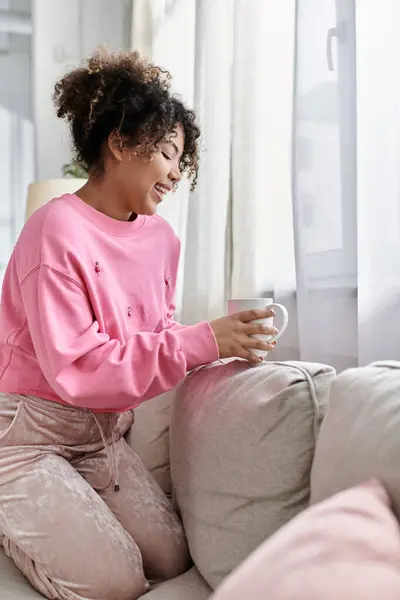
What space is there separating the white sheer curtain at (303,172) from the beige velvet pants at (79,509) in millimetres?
465

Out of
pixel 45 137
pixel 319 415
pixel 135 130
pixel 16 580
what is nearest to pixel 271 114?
pixel 135 130

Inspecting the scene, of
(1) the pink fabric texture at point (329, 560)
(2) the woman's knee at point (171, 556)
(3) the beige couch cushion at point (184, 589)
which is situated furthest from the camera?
(2) the woman's knee at point (171, 556)

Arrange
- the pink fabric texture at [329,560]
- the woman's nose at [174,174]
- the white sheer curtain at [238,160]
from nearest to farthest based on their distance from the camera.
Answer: the pink fabric texture at [329,560] → the woman's nose at [174,174] → the white sheer curtain at [238,160]

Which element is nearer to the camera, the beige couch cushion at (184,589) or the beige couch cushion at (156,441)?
the beige couch cushion at (184,589)

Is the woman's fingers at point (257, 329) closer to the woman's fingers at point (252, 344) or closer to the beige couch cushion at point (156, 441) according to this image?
the woman's fingers at point (252, 344)

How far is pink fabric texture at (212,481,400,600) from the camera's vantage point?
22.1 inches

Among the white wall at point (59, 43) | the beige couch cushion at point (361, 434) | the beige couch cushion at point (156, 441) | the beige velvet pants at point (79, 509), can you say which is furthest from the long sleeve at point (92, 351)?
the white wall at point (59, 43)

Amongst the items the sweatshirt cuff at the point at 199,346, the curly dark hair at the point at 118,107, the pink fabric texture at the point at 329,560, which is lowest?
the pink fabric texture at the point at 329,560

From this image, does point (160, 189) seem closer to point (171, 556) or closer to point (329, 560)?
point (171, 556)

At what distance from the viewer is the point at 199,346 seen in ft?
4.37

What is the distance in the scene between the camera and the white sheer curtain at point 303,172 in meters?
1.32

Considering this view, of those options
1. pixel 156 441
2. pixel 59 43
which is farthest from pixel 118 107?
pixel 59 43

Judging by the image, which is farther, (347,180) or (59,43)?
(59,43)

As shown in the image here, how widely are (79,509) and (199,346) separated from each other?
352 mm
